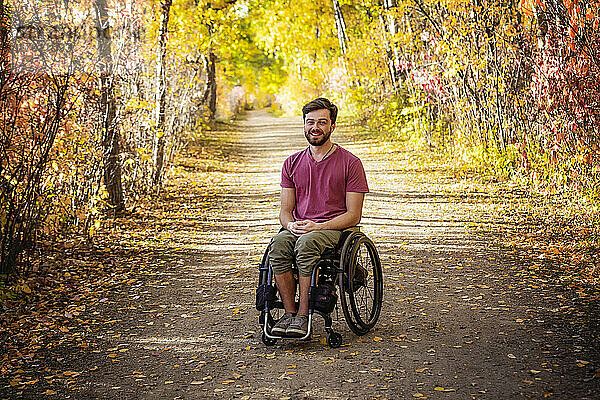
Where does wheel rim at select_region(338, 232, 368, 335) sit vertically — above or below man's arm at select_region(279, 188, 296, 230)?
below

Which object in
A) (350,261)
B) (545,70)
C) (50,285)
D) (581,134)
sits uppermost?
(545,70)

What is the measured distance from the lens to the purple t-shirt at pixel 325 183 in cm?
506

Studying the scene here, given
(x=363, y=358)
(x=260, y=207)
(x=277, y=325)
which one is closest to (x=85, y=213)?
(x=260, y=207)

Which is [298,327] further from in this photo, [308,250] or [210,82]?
[210,82]

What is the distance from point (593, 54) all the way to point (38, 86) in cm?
610

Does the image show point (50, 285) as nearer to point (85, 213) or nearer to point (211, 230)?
point (85, 213)

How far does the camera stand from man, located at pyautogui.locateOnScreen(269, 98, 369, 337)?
479 cm

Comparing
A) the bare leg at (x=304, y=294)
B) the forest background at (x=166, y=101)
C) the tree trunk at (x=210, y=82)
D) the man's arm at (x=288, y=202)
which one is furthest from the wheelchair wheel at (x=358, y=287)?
the tree trunk at (x=210, y=82)

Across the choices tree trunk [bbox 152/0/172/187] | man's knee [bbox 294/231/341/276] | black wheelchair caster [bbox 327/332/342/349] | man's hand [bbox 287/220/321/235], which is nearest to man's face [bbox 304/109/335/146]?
man's hand [bbox 287/220/321/235]

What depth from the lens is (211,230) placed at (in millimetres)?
9422

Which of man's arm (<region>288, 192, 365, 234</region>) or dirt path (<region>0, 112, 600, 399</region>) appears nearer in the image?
dirt path (<region>0, 112, 600, 399</region>)

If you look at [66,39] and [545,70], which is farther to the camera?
[545,70]

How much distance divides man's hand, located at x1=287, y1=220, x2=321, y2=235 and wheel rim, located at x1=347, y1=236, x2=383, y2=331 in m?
0.29

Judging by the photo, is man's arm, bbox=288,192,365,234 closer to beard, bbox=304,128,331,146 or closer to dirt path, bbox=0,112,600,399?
beard, bbox=304,128,331,146
